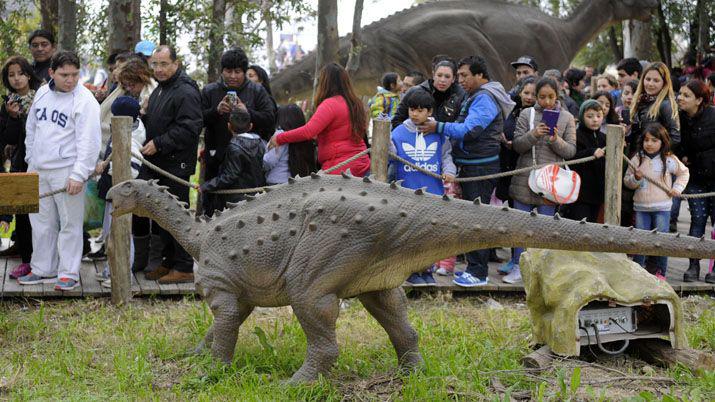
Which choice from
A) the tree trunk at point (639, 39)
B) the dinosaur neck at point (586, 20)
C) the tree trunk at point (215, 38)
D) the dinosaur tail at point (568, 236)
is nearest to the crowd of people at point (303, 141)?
the tree trunk at point (215, 38)

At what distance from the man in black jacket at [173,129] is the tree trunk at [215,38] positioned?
9.09ft

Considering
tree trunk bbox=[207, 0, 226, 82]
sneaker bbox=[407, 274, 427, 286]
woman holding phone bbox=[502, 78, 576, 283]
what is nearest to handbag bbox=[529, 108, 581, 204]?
woman holding phone bbox=[502, 78, 576, 283]

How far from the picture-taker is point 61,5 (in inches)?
383

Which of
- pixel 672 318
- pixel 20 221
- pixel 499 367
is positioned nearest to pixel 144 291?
pixel 20 221

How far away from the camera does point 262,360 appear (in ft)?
16.7

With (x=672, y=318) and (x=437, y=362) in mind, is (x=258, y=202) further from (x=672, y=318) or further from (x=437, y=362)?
(x=672, y=318)

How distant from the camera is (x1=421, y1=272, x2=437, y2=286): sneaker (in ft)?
23.5

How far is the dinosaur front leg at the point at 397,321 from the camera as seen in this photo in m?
4.88

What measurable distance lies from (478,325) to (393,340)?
1.45m

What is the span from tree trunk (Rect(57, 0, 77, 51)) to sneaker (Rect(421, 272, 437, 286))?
4.92 metres

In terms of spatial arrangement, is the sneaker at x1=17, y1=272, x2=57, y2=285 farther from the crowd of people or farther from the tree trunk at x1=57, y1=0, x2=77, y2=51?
the tree trunk at x1=57, y1=0, x2=77, y2=51

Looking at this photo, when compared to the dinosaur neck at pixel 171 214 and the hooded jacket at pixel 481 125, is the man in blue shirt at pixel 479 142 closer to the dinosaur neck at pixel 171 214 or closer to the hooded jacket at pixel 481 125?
the hooded jacket at pixel 481 125

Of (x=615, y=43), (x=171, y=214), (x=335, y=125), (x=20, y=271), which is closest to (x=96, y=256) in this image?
(x=20, y=271)

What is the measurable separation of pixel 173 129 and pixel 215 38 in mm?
3204
